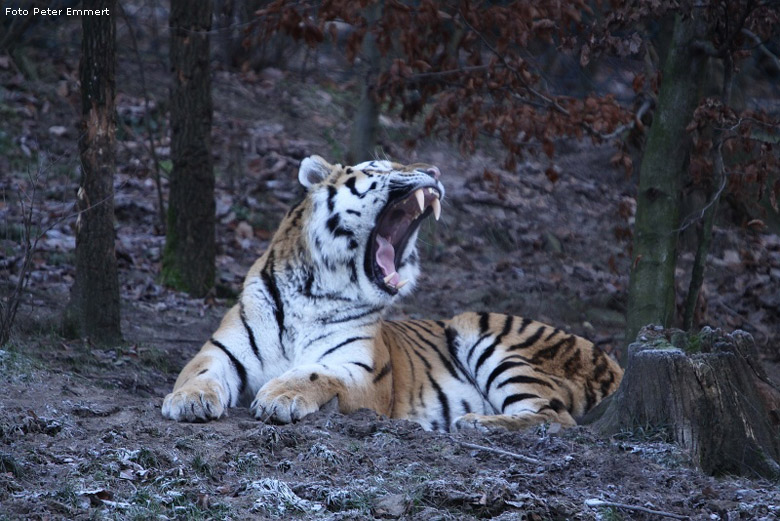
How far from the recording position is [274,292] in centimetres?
479

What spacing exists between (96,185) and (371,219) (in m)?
1.58

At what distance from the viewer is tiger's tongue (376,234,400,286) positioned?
15.9 feet

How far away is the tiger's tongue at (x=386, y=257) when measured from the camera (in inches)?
190

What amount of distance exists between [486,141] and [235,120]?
3821 mm

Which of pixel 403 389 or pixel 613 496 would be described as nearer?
pixel 613 496

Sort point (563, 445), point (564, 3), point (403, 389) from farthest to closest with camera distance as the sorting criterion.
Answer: point (564, 3) < point (403, 389) < point (563, 445)

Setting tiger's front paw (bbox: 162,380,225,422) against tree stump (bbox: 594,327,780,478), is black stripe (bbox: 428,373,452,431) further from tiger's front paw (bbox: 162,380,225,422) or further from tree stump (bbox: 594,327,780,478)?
tiger's front paw (bbox: 162,380,225,422)

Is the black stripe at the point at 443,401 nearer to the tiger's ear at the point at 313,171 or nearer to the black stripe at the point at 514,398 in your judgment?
the black stripe at the point at 514,398

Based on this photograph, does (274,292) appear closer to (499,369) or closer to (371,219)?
(371,219)

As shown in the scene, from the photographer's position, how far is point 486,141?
13.3 meters

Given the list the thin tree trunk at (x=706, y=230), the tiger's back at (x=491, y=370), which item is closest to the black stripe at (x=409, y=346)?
the tiger's back at (x=491, y=370)

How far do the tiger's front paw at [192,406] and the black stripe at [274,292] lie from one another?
81 centimetres

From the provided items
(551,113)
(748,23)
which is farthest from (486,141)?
(748,23)

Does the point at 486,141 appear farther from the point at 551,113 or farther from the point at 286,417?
the point at 286,417
